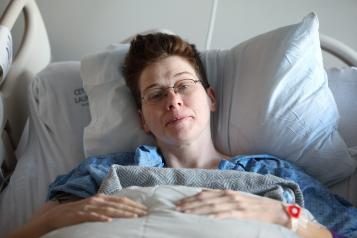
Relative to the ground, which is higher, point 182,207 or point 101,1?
point 101,1

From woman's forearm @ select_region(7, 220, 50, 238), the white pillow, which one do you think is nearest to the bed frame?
the white pillow

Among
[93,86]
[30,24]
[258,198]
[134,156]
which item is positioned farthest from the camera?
[30,24]

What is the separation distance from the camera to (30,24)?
1742 mm

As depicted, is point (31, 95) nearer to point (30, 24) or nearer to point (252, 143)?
point (30, 24)

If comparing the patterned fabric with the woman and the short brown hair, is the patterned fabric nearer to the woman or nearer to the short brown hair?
the woman

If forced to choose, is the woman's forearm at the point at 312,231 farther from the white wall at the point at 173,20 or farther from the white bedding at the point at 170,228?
the white wall at the point at 173,20

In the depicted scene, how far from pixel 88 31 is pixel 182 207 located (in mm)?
1382

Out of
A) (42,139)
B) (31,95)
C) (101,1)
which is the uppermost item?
(101,1)

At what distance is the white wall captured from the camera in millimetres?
1988

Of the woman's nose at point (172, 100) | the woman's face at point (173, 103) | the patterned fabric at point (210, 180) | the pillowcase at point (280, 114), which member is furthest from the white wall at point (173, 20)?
the patterned fabric at point (210, 180)

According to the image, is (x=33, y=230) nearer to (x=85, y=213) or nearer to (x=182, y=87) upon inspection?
(x=85, y=213)

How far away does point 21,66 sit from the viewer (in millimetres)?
1667

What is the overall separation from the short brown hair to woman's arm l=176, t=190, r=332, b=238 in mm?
Answer: 516

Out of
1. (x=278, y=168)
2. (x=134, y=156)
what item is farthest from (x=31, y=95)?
(x=278, y=168)
